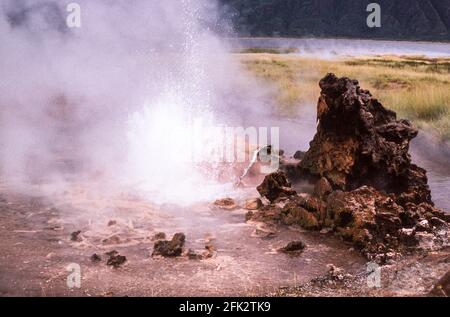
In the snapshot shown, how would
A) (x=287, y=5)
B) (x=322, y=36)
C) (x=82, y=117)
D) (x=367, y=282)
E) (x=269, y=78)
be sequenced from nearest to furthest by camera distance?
1. (x=367, y=282)
2. (x=82, y=117)
3. (x=269, y=78)
4. (x=322, y=36)
5. (x=287, y=5)

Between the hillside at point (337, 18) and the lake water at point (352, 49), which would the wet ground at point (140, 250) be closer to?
the lake water at point (352, 49)

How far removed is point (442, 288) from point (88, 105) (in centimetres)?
861

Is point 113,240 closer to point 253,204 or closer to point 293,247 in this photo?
point 293,247

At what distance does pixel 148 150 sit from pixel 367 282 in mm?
5270

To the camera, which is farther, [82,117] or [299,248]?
[82,117]

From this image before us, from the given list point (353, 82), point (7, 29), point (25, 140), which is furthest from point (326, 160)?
point (7, 29)

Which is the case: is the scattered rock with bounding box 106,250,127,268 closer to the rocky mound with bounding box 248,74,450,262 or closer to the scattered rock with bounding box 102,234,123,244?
the scattered rock with bounding box 102,234,123,244

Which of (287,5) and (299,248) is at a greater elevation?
(287,5)

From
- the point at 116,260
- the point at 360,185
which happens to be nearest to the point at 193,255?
the point at 116,260

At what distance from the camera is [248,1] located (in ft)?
342

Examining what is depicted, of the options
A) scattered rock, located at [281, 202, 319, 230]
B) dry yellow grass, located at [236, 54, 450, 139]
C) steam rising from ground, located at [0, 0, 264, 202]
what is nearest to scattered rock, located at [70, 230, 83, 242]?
steam rising from ground, located at [0, 0, 264, 202]

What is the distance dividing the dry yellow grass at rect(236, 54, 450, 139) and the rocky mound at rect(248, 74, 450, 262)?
14.2ft

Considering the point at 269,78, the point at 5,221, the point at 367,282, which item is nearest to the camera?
the point at 367,282
